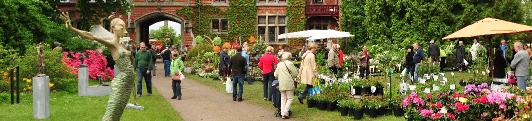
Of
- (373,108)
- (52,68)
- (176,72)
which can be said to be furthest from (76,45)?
(373,108)

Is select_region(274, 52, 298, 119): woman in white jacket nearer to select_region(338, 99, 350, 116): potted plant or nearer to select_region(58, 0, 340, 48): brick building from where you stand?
select_region(338, 99, 350, 116): potted plant

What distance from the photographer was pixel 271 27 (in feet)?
152

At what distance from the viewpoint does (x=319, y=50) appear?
102ft

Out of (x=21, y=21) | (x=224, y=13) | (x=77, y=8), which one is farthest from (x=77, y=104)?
(x=224, y=13)

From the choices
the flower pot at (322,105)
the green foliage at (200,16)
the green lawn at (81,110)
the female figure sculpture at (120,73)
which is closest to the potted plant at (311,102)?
the flower pot at (322,105)

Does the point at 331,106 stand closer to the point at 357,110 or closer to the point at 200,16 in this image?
the point at 357,110

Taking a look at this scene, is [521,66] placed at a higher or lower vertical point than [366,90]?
higher

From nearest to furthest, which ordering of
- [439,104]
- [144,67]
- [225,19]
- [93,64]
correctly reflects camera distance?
[439,104] → [144,67] → [93,64] → [225,19]

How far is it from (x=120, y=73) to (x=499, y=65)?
10.6 metres

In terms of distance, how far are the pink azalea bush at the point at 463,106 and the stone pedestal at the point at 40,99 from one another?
6571mm

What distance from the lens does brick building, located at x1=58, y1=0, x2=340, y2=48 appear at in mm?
44156

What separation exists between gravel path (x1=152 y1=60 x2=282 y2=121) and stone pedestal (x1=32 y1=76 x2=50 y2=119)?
2673mm

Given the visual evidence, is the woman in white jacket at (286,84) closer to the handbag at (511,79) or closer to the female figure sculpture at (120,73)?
the female figure sculpture at (120,73)

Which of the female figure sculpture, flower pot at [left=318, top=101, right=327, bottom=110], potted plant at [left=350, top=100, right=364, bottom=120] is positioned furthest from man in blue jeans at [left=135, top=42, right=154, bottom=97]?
the female figure sculpture
